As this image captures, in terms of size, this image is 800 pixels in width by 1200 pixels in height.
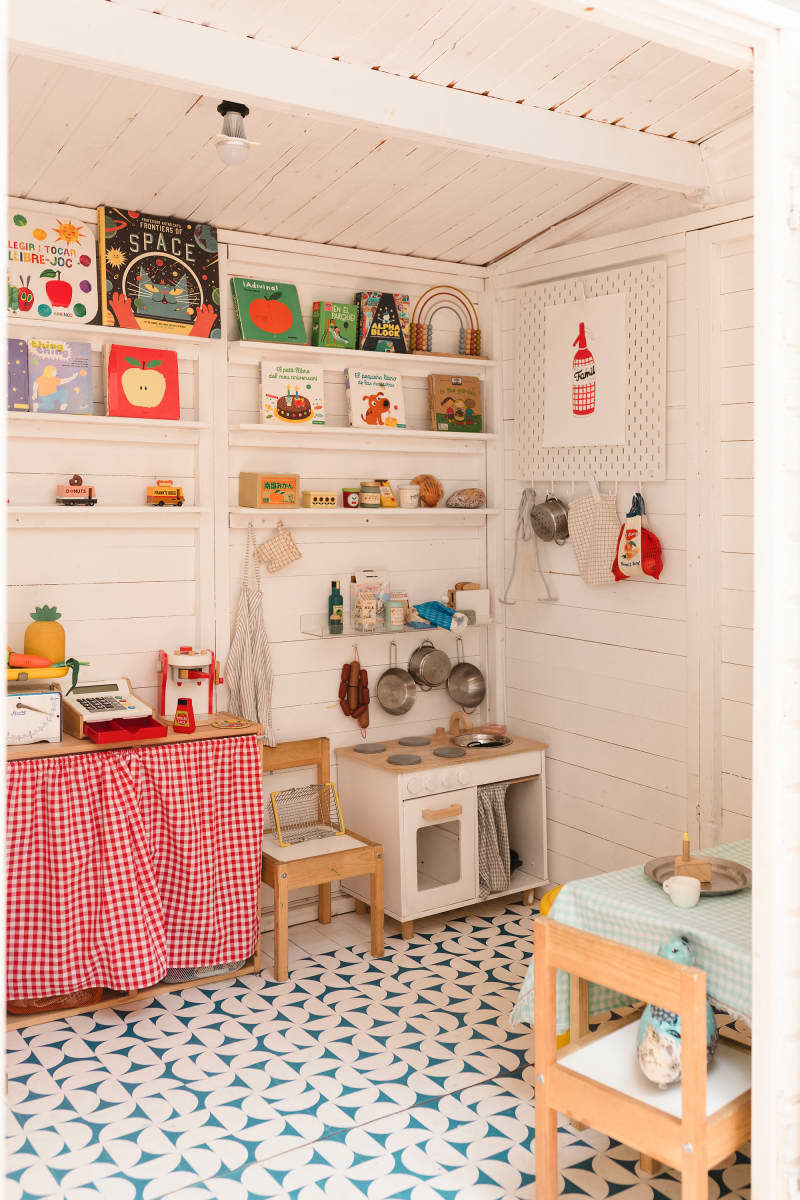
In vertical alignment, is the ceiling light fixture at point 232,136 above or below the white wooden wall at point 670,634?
above

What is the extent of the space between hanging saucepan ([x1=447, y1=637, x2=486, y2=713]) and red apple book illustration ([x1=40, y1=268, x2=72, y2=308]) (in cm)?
211

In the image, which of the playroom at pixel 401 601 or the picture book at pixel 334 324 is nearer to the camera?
the playroom at pixel 401 601

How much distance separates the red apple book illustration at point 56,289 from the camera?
11.8ft

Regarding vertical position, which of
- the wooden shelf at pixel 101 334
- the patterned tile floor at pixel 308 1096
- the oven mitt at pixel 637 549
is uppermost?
the wooden shelf at pixel 101 334

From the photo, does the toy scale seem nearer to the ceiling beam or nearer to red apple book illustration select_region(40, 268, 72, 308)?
red apple book illustration select_region(40, 268, 72, 308)

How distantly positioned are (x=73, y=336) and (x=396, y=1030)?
8.20ft

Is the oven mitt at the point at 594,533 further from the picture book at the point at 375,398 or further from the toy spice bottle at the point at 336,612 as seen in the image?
the toy spice bottle at the point at 336,612

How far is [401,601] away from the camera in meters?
4.39

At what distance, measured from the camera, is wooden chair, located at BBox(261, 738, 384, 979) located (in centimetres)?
379

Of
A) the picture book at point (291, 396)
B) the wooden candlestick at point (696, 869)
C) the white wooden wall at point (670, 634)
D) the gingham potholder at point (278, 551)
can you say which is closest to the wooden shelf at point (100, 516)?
the gingham potholder at point (278, 551)

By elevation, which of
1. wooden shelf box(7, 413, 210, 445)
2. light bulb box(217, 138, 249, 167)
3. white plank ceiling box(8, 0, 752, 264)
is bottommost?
wooden shelf box(7, 413, 210, 445)

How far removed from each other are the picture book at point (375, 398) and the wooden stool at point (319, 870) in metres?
1.61

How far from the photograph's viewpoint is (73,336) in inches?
146

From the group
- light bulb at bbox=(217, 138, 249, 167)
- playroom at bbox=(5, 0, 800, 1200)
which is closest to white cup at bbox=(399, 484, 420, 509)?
playroom at bbox=(5, 0, 800, 1200)
